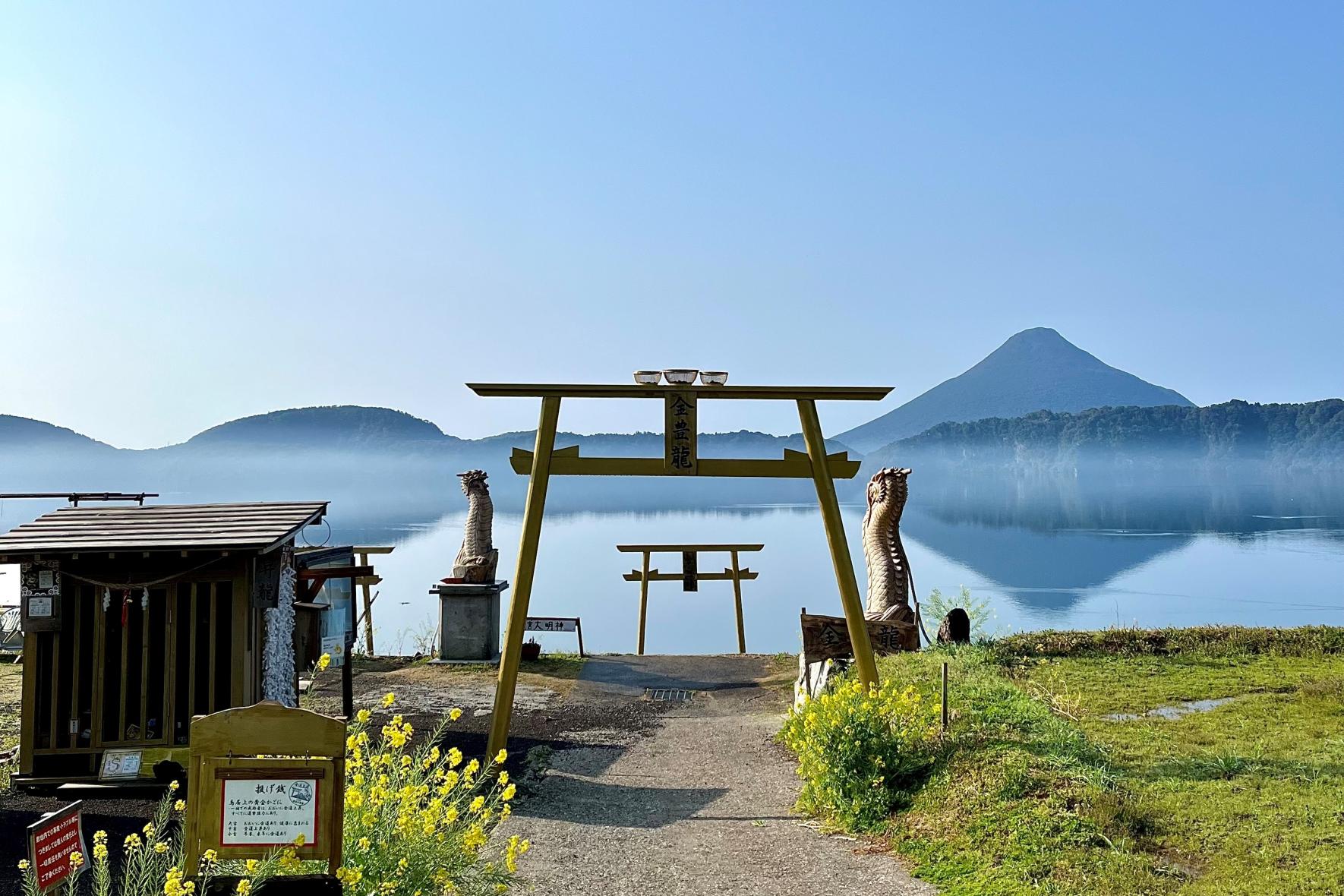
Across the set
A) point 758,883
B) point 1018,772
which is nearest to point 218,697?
point 758,883

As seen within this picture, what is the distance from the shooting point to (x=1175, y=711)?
900cm

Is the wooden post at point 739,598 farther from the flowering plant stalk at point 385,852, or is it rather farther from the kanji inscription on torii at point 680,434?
the flowering plant stalk at point 385,852

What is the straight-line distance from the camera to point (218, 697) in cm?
834

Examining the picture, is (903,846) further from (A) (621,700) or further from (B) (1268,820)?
Answer: (A) (621,700)

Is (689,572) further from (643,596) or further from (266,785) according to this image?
(266,785)

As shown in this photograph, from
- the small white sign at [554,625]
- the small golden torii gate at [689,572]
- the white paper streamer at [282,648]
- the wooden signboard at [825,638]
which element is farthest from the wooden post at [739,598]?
the white paper streamer at [282,648]

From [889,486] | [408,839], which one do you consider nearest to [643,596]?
[889,486]

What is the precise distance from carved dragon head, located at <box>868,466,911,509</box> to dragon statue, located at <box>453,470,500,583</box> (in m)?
5.44

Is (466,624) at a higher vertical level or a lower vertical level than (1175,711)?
higher

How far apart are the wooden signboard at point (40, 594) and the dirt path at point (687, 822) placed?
13.0 feet

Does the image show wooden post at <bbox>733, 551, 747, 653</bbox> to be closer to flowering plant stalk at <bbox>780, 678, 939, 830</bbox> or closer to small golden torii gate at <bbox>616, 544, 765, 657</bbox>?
small golden torii gate at <bbox>616, 544, 765, 657</bbox>

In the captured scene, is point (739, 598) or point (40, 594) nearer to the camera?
point (40, 594)

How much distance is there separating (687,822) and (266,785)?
12.4 ft

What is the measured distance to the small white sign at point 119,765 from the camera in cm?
794
